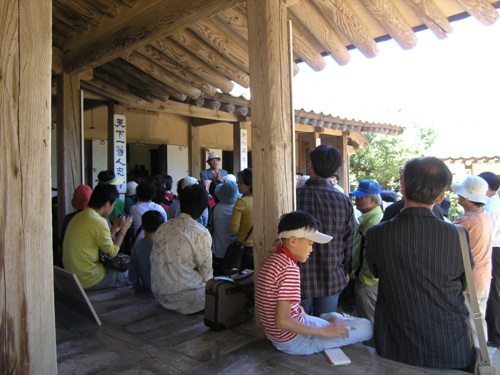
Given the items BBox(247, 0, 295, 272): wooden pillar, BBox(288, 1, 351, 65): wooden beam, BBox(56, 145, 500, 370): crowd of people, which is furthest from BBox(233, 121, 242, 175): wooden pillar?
BBox(247, 0, 295, 272): wooden pillar

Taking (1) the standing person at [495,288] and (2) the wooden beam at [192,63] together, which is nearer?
(1) the standing person at [495,288]

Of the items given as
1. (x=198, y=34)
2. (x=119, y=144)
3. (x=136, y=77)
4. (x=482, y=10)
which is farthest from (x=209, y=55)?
(x=482, y=10)

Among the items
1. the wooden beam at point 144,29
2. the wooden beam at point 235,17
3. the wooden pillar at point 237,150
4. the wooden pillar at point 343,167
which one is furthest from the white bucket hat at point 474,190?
the wooden pillar at point 343,167

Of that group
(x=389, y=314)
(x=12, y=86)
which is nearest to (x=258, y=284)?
(x=389, y=314)

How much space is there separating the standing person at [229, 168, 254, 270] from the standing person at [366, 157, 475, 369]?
2.02m

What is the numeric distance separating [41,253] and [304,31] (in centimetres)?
349

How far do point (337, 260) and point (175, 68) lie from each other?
3.89 metres

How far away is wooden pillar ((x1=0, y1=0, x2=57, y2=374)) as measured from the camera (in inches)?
68.1

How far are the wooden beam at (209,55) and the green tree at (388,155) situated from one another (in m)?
10.8

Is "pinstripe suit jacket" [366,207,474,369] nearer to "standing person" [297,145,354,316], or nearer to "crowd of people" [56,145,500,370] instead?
"crowd of people" [56,145,500,370]

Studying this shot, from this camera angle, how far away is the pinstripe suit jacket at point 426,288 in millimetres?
2148

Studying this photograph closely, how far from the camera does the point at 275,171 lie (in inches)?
118

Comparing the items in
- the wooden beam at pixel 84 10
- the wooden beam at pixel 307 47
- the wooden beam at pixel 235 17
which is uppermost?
the wooden beam at pixel 84 10

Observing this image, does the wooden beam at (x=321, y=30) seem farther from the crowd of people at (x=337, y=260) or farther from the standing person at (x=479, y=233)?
the standing person at (x=479, y=233)
